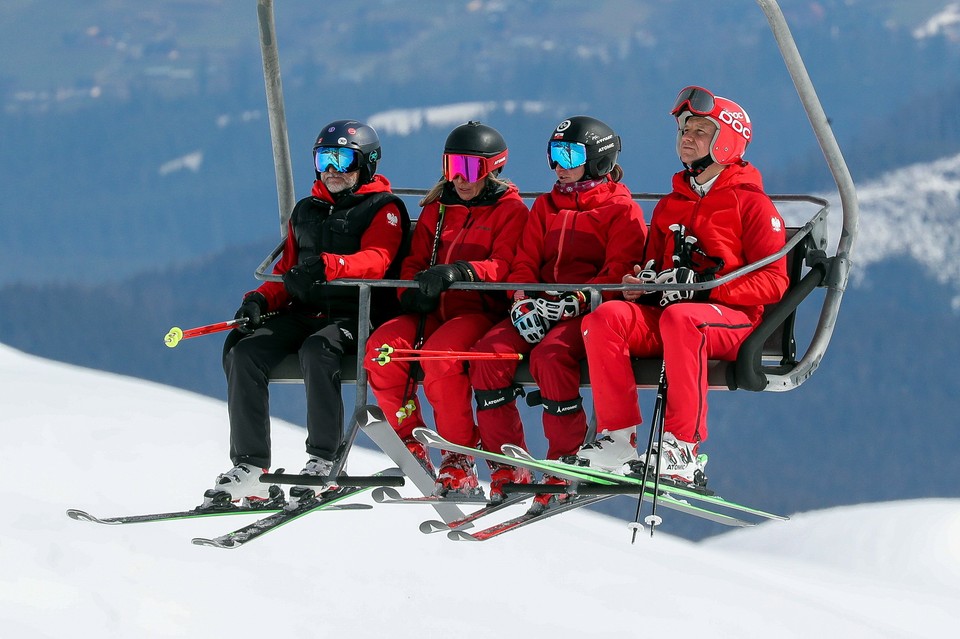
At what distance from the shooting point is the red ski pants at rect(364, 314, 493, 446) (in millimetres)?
6055

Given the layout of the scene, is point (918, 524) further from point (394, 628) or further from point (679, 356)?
point (679, 356)

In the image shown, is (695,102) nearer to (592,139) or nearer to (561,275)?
(592,139)

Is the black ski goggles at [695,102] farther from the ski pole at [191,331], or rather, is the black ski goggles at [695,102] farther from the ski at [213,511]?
the ski at [213,511]

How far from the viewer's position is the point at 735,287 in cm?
588

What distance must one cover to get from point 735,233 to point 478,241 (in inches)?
42.8

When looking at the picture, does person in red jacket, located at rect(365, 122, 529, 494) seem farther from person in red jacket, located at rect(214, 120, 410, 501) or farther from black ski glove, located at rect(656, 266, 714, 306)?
black ski glove, located at rect(656, 266, 714, 306)

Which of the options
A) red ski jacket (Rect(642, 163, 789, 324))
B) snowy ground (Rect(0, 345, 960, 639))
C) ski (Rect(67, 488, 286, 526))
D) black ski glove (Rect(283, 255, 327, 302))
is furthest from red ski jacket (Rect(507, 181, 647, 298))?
snowy ground (Rect(0, 345, 960, 639))

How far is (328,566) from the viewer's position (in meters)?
14.1

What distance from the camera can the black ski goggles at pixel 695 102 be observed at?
6066mm

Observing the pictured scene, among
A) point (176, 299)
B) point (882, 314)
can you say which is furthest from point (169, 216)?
point (882, 314)

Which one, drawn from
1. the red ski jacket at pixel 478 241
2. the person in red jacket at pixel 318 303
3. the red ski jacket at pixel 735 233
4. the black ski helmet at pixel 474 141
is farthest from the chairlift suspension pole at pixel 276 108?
the red ski jacket at pixel 735 233

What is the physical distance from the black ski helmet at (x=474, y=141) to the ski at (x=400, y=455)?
4.02 ft

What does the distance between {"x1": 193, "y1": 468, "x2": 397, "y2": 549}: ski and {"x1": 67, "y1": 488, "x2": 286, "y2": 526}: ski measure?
0.05 metres

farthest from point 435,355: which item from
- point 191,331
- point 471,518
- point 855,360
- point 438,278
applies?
point 855,360
